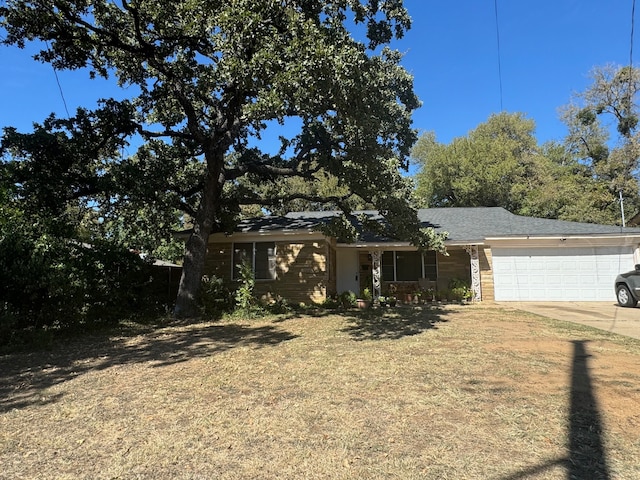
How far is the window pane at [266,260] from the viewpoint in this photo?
49.0 feet

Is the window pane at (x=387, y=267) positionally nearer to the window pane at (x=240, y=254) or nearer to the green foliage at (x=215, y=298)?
the window pane at (x=240, y=254)

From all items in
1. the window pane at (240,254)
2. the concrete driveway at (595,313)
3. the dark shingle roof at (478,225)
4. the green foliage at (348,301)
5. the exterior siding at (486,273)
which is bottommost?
the concrete driveway at (595,313)

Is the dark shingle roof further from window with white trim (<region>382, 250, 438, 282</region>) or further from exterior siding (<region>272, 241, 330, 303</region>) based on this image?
window with white trim (<region>382, 250, 438, 282</region>)

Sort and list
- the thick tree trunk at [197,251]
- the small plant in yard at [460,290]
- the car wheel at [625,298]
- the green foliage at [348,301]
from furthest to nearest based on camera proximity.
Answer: the small plant in yard at [460,290], the green foliage at [348,301], the car wheel at [625,298], the thick tree trunk at [197,251]

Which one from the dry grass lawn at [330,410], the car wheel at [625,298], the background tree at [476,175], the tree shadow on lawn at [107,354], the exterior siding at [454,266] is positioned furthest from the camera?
the background tree at [476,175]

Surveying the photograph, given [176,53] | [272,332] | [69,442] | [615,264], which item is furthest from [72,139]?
[615,264]

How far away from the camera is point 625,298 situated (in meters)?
13.0

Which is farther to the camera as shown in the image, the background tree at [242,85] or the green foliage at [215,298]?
the green foliage at [215,298]

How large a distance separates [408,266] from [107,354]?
39.0 ft

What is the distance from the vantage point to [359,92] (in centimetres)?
834

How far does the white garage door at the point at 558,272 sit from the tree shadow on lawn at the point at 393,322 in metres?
3.77

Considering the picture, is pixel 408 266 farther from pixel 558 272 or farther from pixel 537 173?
pixel 537 173

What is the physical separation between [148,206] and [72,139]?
2.81 meters

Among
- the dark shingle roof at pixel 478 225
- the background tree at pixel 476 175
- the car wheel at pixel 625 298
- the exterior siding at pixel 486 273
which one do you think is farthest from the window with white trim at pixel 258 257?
the background tree at pixel 476 175
